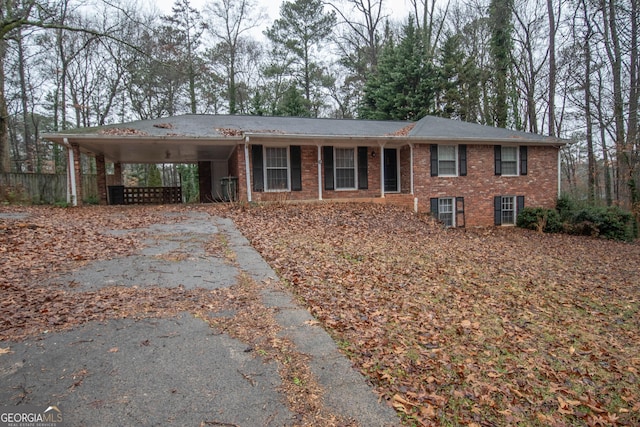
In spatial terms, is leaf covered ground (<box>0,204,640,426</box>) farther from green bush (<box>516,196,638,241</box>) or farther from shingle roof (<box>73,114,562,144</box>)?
green bush (<box>516,196,638,241</box>)

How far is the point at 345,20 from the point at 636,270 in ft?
78.8

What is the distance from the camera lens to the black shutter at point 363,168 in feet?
44.8

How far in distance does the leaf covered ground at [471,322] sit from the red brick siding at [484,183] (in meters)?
5.22

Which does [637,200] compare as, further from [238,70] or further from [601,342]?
[238,70]

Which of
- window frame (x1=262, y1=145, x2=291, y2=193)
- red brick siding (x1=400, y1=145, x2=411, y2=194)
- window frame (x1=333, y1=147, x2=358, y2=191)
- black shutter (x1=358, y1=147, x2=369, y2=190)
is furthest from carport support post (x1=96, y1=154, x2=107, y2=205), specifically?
red brick siding (x1=400, y1=145, x2=411, y2=194)

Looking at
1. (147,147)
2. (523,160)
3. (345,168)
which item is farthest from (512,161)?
(147,147)

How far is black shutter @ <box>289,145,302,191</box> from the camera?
509 inches

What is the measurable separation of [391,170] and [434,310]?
10595 mm

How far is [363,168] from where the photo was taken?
1370 centimetres

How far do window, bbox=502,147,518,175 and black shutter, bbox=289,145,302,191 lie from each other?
27.5ft

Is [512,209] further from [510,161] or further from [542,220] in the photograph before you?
[510,161]

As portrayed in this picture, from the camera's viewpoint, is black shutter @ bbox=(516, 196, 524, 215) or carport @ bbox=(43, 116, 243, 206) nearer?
carport @ bbox=(43, 116, 243, 206)

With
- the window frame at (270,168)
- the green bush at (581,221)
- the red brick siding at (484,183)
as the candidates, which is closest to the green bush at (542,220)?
the green bush at (581,221)

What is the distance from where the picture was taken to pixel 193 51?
908 inches
